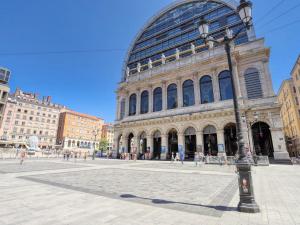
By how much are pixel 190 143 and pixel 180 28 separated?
2590 cm

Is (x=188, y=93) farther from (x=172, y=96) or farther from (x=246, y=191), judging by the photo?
(x=246, y=191)

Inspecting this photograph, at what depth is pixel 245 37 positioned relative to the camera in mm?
26516

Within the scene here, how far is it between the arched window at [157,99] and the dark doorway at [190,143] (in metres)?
7.54

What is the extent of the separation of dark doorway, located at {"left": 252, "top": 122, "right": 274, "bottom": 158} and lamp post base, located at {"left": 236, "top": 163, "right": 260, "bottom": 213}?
789 inches

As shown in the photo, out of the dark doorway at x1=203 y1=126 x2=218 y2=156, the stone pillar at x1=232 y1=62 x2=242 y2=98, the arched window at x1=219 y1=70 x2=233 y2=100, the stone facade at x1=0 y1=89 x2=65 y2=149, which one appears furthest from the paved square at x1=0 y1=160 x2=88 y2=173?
the stone facade at x1=0 y1=89 x2=65 y2=149

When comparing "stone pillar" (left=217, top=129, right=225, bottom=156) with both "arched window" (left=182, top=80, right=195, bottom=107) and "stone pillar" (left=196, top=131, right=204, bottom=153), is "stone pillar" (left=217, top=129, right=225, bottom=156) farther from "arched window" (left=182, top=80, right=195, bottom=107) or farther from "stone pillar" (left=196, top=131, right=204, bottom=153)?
"arched window" (left=182, top=80, right=195, bottom=107)

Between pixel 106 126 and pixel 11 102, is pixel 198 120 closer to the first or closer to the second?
pixel 11 102

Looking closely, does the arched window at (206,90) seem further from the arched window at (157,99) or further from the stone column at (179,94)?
the arched window at (157,99)

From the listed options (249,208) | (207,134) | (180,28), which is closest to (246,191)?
(249,208)

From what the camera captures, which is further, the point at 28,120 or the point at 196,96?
the point at 28,120

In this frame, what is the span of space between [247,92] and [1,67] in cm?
6466

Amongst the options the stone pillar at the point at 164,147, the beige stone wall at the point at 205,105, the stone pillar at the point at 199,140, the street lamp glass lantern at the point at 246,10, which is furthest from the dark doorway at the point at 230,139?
the street lamp glass lantern at the point at 246,10

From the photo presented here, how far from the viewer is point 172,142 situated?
27453mm

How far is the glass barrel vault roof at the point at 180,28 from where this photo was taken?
3023 centimetres
